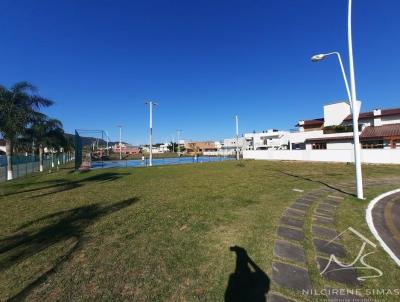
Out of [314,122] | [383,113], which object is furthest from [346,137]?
[314,122]

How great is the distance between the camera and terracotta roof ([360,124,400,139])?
93.4 feet

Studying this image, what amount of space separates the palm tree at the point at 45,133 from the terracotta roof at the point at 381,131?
4017cm

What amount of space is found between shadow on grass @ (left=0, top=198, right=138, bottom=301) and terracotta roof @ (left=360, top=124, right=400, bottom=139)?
3392 centimetres

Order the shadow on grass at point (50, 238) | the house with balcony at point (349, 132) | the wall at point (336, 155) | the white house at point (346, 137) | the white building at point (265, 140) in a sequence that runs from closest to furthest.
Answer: the shadow on grass at point (50, 238) < the wall at point (336, 155) < the white house at point (346, 137) < the house with balcony at point (349, 132) < the white building at point (265, 140)

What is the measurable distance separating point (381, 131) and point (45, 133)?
139 feet

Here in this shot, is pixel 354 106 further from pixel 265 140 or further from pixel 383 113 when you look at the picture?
pixel 265 140

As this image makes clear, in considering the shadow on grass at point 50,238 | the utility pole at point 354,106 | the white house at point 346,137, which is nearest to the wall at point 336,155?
the white house at point 346,137

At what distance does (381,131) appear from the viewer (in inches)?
1184

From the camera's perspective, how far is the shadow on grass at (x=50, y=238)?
3980 millimetres

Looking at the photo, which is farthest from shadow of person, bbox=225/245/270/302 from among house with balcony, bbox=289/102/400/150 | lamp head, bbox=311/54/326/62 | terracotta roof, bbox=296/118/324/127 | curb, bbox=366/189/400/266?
terracotta roof, bbox=296/118/324/127

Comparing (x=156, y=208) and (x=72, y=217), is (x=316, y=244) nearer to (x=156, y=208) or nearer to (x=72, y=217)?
(x=156, y=208)

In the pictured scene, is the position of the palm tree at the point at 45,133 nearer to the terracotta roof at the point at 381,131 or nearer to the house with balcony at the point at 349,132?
the house with balcony at the point at 349,132

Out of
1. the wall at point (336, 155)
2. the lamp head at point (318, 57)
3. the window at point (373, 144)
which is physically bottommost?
the wall at point (336, 155)

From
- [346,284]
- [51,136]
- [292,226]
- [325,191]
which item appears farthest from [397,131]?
[51,136]
